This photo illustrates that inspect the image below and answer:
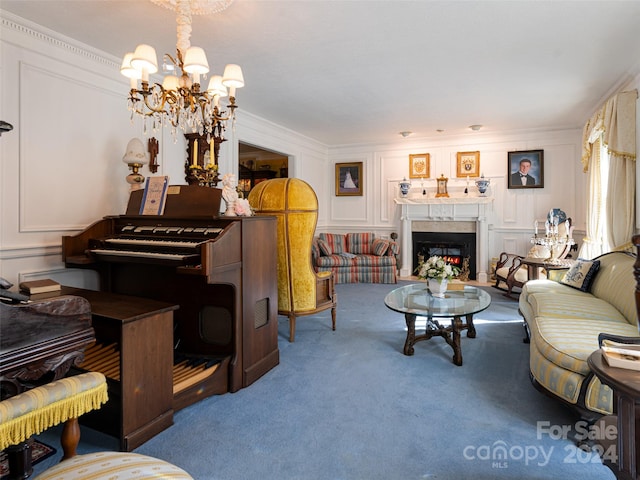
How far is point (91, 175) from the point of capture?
131 inches

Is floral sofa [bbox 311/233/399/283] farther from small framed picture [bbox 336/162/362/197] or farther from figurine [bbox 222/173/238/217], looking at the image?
figurine [bbox 222/173/238/217]

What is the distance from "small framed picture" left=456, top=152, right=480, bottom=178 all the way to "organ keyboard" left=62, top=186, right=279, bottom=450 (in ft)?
17.3

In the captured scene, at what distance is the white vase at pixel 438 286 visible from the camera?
3560 mm

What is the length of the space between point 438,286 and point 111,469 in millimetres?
3065

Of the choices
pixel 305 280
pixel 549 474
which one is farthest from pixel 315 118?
pixel 549 474

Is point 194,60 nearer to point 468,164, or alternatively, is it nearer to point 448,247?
point 468,164

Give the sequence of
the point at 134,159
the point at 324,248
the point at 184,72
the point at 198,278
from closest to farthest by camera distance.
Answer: the point at 184,72 < the point at 198,278 < the point at 134,159 < the point at 324,248

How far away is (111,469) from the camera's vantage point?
1108mm

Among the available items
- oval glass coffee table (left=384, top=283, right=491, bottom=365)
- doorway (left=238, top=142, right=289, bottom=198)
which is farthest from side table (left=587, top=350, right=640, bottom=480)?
doorway (left=238, top=142, right=289, bottom=198)

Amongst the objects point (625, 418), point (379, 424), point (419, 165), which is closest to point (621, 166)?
point (625, 418)

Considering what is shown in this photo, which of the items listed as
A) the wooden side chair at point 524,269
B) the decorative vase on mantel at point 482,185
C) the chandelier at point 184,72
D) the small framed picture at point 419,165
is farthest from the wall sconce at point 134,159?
the decorative vase on mantel at point 482,185

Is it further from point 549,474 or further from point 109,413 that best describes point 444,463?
point 109,413

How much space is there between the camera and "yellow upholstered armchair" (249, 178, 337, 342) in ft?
11.0

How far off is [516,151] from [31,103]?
6.90 metres
